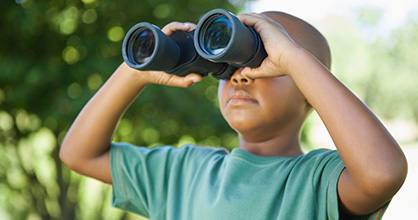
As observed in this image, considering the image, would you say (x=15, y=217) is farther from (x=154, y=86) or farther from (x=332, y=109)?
(x=332, y=109)

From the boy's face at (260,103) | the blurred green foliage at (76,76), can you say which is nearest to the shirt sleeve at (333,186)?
the boy's face at (260,103)

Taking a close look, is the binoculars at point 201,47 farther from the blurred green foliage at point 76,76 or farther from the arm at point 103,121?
the blurred green foliage at point 76,76

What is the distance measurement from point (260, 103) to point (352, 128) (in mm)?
301

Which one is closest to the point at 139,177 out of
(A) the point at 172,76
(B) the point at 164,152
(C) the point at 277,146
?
(B) the point at 164,152

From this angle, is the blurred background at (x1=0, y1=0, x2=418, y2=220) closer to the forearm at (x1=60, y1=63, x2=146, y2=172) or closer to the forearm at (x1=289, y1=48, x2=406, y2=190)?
the forearm at (x1=60, y1=63, x2=146, y2=172)

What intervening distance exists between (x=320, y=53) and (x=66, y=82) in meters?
2.18

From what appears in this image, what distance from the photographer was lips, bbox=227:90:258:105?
120 cm

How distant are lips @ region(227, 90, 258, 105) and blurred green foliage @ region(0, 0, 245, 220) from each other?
71.2 inches

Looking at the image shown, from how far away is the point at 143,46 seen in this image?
47.6 inches

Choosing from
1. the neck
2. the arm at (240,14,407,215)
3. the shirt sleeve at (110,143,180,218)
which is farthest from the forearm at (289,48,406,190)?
the shirt sleeve at (110,143,180,218)

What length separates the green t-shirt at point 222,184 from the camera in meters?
1.05

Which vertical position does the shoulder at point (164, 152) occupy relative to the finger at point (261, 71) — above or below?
below

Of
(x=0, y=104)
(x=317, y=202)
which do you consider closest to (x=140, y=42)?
(x=317, y=202)

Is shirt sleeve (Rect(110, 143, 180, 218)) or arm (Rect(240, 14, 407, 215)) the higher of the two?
arm (Rect(240, 14, 407, 215))
